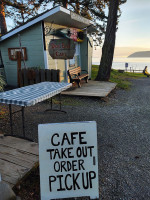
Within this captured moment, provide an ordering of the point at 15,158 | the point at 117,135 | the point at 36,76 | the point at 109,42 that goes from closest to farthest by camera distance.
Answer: the point at 15,158 → the point at 117,135 → the point at 36,76 → the point at 109,42

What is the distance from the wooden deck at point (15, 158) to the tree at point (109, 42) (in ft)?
29.6

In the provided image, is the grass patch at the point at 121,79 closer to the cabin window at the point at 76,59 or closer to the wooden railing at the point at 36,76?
the cabin window at the point at 76,59

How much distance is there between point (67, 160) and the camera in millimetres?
1927

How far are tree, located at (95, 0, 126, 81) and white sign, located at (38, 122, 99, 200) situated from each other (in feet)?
32.2

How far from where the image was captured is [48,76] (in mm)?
7402

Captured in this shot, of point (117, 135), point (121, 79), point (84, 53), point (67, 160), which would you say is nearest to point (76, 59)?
point (84, 53)

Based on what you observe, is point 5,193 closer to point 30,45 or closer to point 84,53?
point 30,45

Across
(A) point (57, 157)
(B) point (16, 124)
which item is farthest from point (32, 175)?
(B) point (16, 124)

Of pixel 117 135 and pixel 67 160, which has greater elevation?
pixel 67 160

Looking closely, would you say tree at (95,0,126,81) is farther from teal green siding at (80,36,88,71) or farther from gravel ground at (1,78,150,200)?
gravel ground at (1,78,150,200)

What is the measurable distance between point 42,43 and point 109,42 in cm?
493

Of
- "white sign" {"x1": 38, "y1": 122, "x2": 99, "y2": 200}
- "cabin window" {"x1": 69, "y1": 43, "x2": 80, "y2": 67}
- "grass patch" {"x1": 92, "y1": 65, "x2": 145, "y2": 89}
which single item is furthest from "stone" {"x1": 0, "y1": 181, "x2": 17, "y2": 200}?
"cabin window" {"x1": 69, "y1": 43, "x2": 80, "y2": 67}

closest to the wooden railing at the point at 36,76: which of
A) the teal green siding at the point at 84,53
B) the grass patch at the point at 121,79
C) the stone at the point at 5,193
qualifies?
the grass patch at the point at 121,79

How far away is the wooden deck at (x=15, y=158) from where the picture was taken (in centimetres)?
231
